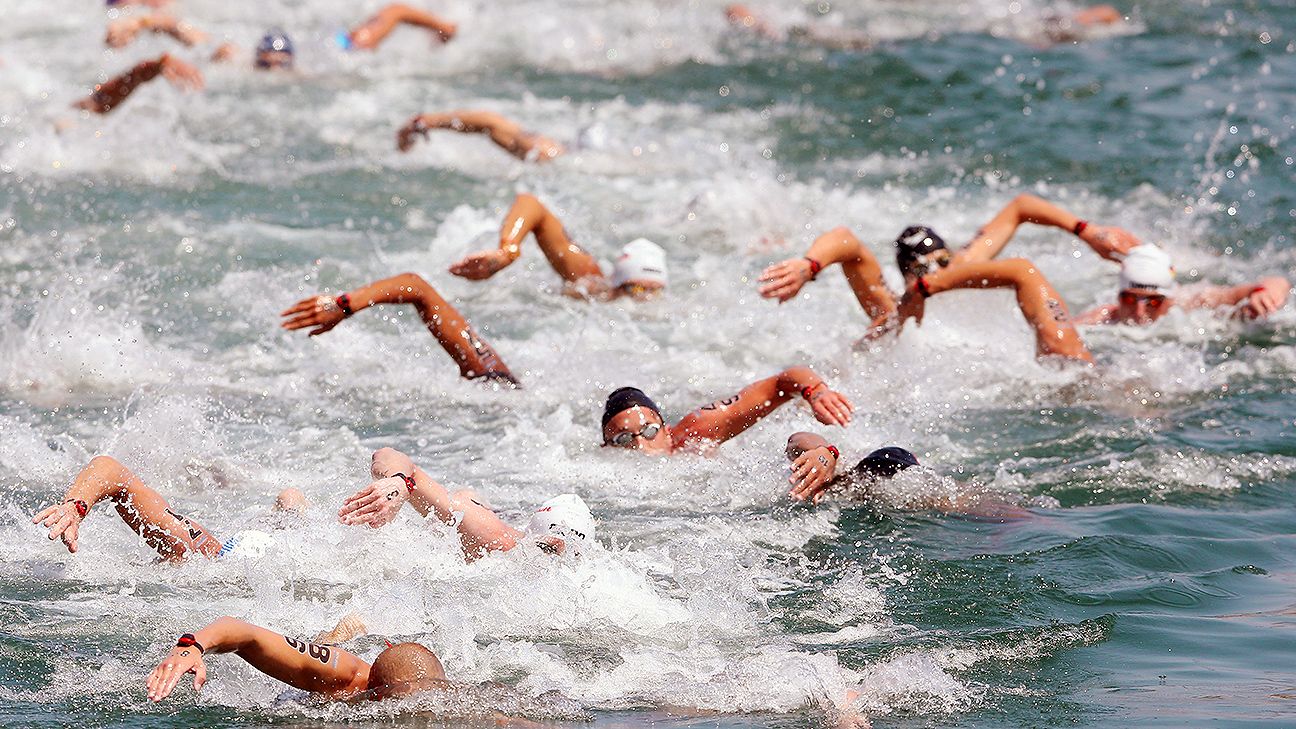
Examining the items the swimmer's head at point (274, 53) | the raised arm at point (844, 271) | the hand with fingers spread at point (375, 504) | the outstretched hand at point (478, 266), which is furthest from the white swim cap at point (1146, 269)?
the swimmer's head at point (274, 53)

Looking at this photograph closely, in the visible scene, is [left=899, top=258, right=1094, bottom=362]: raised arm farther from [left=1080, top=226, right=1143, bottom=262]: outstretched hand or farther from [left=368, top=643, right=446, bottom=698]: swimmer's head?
[left=368, top=643, right=446, bottom=698]: swimmer's head

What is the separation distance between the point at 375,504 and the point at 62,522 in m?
Result: 1.16

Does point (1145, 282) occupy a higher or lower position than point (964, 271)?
lower

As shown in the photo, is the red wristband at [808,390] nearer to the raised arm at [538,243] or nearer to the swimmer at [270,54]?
the raised arm at [538,243]

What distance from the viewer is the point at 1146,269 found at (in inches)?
407

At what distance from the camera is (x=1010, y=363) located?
10.2 metres

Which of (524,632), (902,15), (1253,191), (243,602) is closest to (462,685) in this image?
(524,632)

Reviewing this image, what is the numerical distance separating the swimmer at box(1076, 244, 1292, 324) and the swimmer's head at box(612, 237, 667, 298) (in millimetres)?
2801

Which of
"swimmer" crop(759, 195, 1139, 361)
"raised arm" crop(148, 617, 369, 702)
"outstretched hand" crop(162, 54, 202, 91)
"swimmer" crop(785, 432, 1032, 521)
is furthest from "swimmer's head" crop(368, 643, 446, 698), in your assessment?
"outstretched hand" crop(162, 54, 202, 91)

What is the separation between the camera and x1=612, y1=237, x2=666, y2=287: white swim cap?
35.7 ft

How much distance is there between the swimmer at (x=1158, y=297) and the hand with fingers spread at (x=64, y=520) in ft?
22.1

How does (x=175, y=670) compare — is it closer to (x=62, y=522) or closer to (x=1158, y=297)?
(x=62, y=522)

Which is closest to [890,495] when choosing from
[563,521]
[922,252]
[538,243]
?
[563,521]

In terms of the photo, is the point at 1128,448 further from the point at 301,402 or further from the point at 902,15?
the point at 902,15
